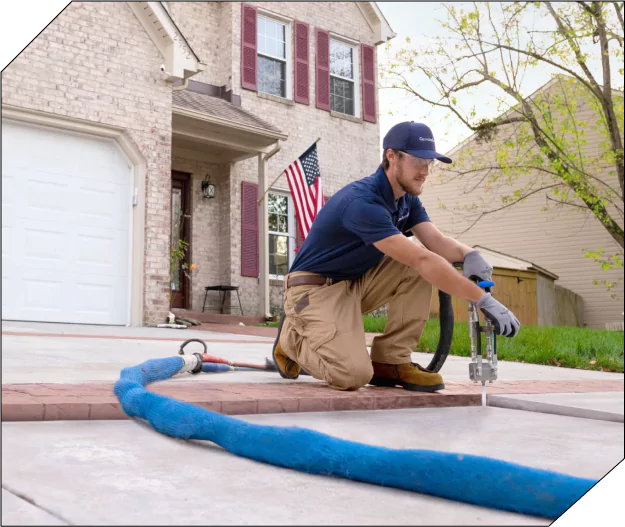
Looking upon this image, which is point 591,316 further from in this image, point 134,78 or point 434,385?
point 434,385

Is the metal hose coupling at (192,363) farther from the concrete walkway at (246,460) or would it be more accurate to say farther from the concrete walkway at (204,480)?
the concrete walkway at (204,480)

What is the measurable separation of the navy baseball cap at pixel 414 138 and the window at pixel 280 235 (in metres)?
8.13

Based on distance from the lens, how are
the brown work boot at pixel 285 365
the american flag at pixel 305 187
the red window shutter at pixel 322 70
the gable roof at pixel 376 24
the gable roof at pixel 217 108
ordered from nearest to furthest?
1. the brown work boot at pixel 285 365
2. the american flag at pixel 305 187
3. the gable roof at pixel 217 108
4. the red window shutter at pixel 322 70
5. the gable roof at pixel 376 24

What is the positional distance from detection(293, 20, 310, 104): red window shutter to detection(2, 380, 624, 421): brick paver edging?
8.86 metres

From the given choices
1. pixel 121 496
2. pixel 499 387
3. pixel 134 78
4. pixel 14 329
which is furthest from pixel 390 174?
pixel 134 78

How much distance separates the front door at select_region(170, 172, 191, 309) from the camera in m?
10.0

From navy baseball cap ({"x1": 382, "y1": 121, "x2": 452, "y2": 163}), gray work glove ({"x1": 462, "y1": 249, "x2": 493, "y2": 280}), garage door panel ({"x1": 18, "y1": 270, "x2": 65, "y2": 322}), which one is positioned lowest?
garage door panel ({"x1": 18, "y1": 270, "x2": 65, "y2": 322})

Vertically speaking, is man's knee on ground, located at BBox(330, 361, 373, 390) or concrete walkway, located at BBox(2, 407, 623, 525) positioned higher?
man's knee on ground, located at BBox(330, 361, 373, 390)

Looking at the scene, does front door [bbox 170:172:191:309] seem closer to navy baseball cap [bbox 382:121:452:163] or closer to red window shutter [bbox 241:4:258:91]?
red window shutter [bbox 241:4:258:91]

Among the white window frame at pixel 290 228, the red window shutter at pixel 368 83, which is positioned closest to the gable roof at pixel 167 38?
the white window frame at pixel 290 228

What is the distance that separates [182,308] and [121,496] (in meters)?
9.25

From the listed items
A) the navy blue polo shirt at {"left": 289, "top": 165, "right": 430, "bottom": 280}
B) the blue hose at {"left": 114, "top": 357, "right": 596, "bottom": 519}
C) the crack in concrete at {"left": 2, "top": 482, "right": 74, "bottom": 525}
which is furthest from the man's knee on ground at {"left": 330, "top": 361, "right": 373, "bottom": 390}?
the crack in concrete at {"left": 2, "top": 482, "right": 74, "bottom": 525}

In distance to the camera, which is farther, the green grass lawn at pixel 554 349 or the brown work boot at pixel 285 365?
the green grass lawn at pixel 554 349

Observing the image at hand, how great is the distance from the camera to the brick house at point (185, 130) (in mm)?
7059
